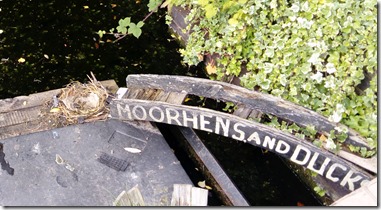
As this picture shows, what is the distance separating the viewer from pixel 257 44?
5590mm

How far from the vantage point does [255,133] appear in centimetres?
499

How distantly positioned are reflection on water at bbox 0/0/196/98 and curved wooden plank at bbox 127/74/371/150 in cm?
134

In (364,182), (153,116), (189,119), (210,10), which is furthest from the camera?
(210,10)

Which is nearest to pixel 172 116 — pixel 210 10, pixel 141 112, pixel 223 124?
pixel 141 112

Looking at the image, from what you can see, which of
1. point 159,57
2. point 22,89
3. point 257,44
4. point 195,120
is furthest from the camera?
point 159,57

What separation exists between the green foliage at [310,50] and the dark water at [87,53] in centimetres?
88

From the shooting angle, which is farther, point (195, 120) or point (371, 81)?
point (195, 120)

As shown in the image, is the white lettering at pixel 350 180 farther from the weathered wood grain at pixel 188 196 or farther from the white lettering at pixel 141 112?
the white lettering at pixel 141 112

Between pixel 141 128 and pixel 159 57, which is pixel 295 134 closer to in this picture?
pixel 141 128

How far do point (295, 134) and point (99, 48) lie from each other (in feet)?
A: 9.89

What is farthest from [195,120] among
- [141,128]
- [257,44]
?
[257,44]

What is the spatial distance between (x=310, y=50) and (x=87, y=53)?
3.02m

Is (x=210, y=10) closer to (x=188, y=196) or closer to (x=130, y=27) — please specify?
(x=130, y=27)

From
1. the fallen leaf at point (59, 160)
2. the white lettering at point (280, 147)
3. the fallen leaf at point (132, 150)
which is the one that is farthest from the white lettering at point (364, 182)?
the fallen leaf at point (59, 160)
